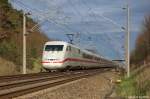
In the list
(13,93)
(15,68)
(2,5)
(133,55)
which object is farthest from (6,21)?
(13,93)

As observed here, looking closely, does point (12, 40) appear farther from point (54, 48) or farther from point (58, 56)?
point (58, 56)

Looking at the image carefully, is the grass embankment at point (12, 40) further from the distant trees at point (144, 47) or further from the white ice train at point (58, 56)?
the distant trees at point (144, 47)

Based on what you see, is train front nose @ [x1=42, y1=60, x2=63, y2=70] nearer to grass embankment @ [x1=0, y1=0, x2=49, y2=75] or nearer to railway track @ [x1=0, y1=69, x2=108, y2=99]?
grass embankment @ [x1=0, y1=0, x2=49, y2=75]

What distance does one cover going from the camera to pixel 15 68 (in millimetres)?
48844

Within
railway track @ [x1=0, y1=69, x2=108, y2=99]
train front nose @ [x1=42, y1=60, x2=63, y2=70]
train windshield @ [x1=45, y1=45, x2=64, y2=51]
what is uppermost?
train windshield @ [x1=45, y1=45, x2=64, y2=51]

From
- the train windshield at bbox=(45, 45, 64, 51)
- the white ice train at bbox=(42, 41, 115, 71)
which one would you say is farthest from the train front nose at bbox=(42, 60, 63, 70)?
the train windshield at bbox=(45, 45, 64, 51)

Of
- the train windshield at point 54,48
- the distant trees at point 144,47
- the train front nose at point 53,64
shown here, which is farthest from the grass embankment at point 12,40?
the distant trees at point 144,47

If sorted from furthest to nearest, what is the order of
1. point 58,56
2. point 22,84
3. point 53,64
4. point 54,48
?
point 54,48, point 58,56, point 53,64, point 22,84

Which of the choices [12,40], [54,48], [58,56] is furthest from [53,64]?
[12,40]

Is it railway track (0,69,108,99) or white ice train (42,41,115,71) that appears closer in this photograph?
railway track (0,69,108,99)

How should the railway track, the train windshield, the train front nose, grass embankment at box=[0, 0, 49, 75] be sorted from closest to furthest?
the railway track < the train front nose < the train windshield < grass embankment at box=[0, 0, 49, 75]

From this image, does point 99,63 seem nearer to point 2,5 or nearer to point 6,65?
point 2,5

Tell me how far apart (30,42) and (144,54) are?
17664 mm

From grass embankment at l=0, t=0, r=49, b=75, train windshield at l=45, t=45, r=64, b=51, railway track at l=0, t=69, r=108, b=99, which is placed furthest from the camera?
grass embankment at l=0, t=0, r=49, b=75
